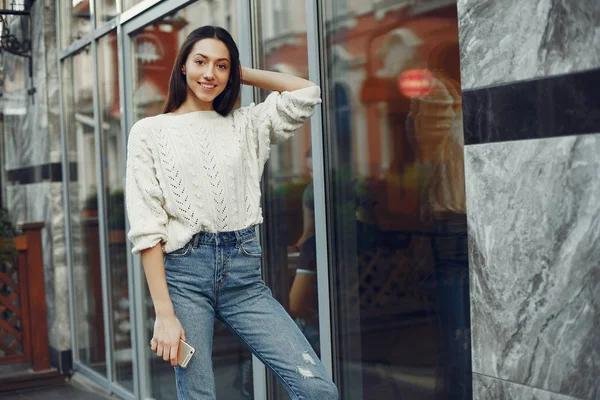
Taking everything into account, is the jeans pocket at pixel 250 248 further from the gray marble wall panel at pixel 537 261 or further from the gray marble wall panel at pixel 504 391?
the gray marble wall panel at pixel 504 391

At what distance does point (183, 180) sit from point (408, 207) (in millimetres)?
994

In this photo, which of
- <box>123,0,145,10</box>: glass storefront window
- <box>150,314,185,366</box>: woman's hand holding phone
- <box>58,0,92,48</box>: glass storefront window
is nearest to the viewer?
<box>150,314,185,366</box>: woman's hand holding phone

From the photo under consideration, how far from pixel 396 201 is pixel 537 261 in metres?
1.00

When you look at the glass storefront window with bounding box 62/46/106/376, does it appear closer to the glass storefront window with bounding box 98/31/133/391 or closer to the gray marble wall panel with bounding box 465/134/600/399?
the glass storefront window with bounding box 98/31/133/391

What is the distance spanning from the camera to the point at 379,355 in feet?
10.9

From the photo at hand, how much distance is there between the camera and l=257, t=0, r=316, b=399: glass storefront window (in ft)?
12.3

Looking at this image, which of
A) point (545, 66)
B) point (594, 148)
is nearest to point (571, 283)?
point (594, 148)

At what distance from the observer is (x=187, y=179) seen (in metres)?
2.43

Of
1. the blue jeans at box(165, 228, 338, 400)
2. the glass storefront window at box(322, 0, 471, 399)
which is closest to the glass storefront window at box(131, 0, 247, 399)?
the glass storefront window at box(322, 0, 471, 399)

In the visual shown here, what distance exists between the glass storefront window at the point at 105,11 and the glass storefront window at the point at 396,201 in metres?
2.60

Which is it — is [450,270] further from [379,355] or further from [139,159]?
[139,159]

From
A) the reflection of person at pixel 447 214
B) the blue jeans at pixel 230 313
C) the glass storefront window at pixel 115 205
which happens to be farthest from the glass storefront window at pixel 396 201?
the glass storefront window at pixel 115 205

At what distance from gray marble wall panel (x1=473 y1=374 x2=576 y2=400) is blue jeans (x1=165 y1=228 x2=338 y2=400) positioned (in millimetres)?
405

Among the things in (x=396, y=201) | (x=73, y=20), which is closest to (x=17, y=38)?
(x=73, y=20)
